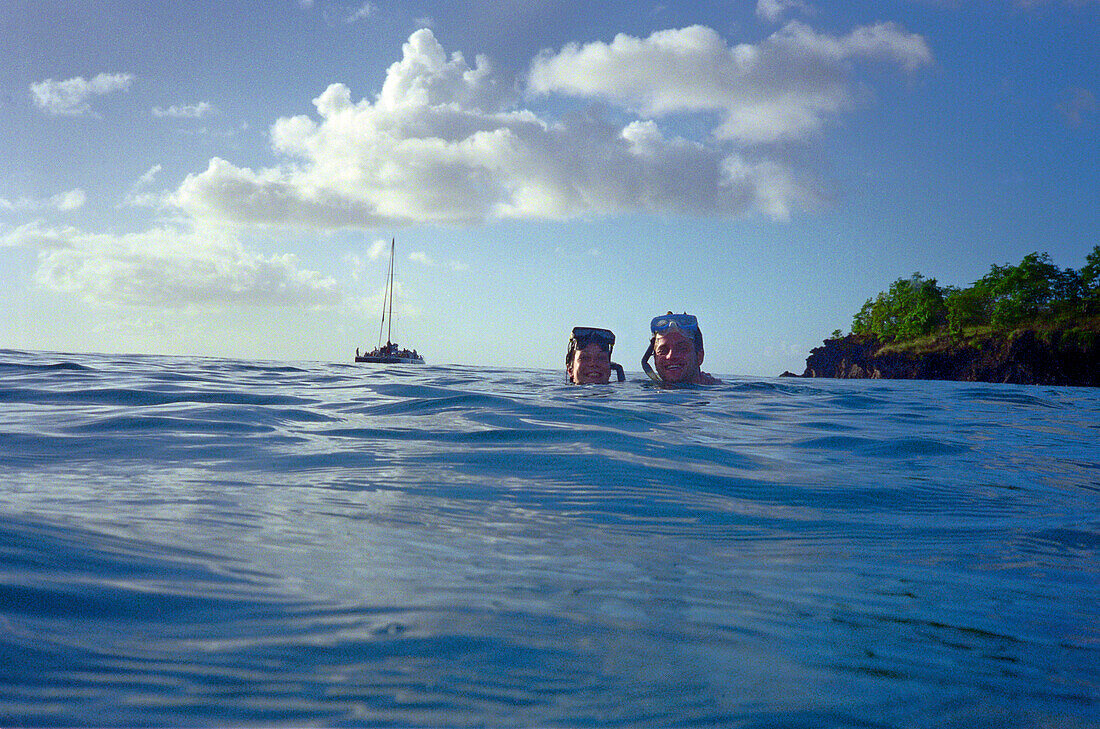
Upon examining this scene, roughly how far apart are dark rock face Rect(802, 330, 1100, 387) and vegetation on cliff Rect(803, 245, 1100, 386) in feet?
0.26

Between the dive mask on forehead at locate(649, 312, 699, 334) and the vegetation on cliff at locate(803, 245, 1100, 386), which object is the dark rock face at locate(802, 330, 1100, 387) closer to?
the vegetation on cliff at locate(803, 245, 1100, 386)

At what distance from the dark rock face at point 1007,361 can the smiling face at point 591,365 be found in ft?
221

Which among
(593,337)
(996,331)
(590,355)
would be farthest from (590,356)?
(996,331)

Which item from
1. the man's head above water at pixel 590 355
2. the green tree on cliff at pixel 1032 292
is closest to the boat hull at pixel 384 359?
the man's head above water at pixel 590 355

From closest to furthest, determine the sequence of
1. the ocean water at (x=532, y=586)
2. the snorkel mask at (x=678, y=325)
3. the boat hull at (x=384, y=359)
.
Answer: the ocean water at (x=532, y=586) < the snorkel mask at (x=678, y=325) < the boat hull at (x=384, y=359)

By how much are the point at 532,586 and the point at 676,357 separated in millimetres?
10194

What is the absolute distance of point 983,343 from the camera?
6912cm

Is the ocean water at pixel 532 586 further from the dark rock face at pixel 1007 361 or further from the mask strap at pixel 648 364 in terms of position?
the dark rock face at pixel 1007 361

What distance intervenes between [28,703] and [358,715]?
702 mm

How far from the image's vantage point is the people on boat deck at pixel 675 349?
462 inches

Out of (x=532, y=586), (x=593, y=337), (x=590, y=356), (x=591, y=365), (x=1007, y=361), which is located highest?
(x=1007, y=361)

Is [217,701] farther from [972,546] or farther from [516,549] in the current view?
[972,546]

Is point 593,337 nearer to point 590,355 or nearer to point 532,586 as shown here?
point 590,355

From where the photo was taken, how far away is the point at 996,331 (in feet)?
230
